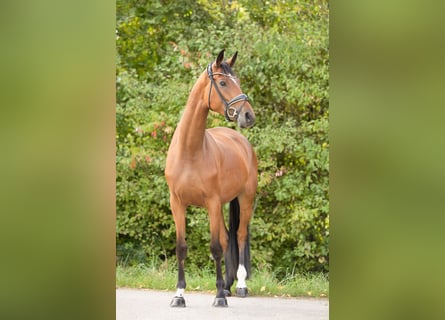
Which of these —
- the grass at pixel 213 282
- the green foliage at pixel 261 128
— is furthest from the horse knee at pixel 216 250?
the green foliage at pixel 261 128

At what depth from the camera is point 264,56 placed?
6781 millimetres

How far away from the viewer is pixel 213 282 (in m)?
6.02

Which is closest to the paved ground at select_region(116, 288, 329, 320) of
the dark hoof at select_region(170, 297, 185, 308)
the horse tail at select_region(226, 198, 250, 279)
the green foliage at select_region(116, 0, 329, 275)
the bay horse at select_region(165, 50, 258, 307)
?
the dark hoof at select_region(170, 297, 185, 308)

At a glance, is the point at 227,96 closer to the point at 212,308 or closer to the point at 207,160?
the point at 207,160

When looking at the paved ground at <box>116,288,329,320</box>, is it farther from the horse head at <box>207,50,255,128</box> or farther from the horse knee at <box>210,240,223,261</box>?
the horse head at <box>207,50,255,128</box>

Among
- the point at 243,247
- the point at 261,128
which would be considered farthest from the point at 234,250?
the point at 261,128

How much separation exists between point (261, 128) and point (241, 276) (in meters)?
2.05

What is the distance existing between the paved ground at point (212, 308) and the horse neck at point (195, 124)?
112 cm

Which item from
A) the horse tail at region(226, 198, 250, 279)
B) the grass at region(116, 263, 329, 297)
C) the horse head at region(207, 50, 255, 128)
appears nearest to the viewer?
the horse head at region(207, 50, 255, 128)

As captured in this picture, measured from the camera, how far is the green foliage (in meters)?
6.61

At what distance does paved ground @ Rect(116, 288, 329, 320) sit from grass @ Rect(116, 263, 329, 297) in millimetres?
223

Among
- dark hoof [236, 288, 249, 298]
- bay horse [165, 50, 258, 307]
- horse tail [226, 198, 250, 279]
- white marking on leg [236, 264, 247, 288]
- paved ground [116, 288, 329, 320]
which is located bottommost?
paved ground [116, 288, 329, 320]
